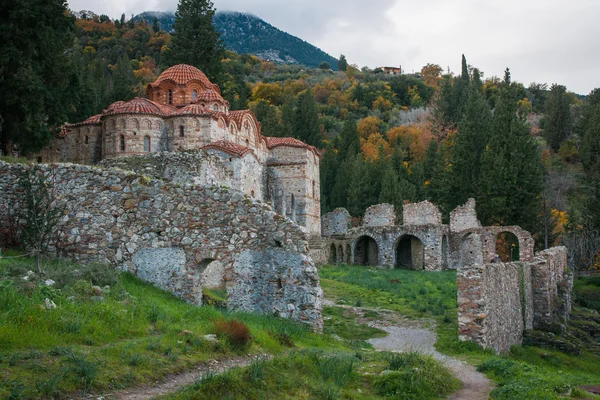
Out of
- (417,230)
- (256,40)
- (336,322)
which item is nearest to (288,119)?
(417,230)

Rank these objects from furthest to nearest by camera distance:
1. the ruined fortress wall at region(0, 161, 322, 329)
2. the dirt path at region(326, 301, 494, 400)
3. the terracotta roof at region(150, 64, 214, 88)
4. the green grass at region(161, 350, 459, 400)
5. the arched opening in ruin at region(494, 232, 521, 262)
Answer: the arched opening in ruin at region(494, 232, 521, 262) < the terracotta roof at region(150, 64, 214, 88) < the ruined fortress wall at region(0, 161, 322, 329) < the dirt path at region(326, 301, 494, 400) < the green grass at region(161, 350, 459, 400)

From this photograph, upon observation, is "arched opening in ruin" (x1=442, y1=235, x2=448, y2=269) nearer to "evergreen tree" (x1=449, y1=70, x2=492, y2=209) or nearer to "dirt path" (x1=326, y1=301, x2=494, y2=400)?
"evergreen tree" (x1=449, y1=70, x2=492, y2=209)

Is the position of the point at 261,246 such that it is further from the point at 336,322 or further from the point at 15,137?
the point at 15,137

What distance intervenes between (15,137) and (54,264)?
12.7 meters

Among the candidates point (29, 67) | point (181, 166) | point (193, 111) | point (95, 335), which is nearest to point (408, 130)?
point (193, 111)

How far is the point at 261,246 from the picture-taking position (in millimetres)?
9398

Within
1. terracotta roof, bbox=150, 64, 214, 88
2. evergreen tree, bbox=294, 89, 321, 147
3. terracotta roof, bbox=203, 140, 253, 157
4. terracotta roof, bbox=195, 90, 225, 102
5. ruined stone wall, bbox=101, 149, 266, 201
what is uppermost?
evergreen tree, bbox=294, 89, 321, 147

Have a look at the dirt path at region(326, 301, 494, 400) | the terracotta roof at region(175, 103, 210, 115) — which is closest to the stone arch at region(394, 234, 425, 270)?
the terracotta roof at region(175, 103, 210, 115)

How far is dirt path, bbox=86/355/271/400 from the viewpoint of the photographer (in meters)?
4.93

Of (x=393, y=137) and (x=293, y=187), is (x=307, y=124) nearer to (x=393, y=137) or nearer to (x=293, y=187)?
Result: (x=393, y=137)

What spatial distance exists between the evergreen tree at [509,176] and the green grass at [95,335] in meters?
28.8

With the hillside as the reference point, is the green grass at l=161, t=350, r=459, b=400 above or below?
below

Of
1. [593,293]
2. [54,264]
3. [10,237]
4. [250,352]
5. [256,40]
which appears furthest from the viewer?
[256,40]

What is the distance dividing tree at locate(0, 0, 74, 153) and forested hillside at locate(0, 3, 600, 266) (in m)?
0.11
